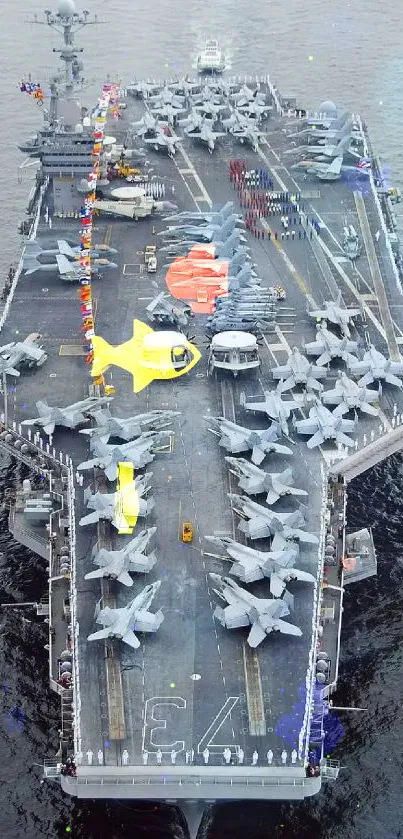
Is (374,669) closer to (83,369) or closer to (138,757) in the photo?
(138,757)

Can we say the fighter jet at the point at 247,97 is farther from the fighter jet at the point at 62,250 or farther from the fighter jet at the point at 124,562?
the fighter jet at the point at 124,562

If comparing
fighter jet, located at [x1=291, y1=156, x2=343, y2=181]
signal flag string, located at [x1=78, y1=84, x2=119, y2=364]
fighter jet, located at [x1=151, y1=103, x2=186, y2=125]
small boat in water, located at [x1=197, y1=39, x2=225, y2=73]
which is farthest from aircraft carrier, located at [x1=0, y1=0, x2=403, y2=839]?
small boat in water, located at [x1=197, y1=39, x2=225, y2=73]

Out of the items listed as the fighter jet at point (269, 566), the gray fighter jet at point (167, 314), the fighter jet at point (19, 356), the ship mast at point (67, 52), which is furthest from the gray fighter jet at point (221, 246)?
the fighter jet at point (269, 566)

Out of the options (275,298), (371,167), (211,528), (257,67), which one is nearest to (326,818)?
(211,528)

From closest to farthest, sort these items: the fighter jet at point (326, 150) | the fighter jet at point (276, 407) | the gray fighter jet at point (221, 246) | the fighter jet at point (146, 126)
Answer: the fighter jet at point (276, 407)
the gray fighter jet at point (221, 246)
the fighter jet at point (326, 150)
the fighter jet at point (146, 126)

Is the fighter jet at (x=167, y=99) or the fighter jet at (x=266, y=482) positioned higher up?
the fighter jet at (x=167, y=99)

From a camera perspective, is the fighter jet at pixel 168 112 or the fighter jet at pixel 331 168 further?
the fighter jet at pixel 168 112

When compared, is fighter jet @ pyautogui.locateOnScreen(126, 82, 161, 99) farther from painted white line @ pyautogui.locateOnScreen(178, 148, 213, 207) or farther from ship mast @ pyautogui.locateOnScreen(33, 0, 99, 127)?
ship mast @ pyautogui.locateOnScreen(33, 0, 99, 127)

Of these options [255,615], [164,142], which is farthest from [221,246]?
[255,615]
